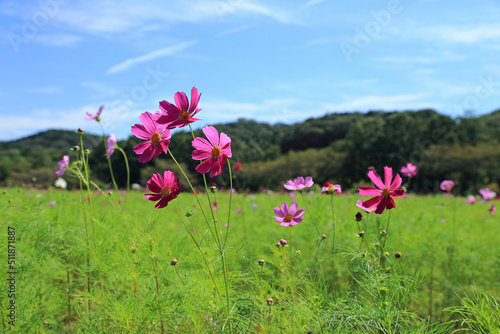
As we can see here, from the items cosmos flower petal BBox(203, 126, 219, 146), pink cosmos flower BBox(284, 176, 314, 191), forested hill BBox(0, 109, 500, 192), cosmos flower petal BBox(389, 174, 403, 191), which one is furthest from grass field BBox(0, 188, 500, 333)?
forested hill BBox(0, 109, 500, 192)

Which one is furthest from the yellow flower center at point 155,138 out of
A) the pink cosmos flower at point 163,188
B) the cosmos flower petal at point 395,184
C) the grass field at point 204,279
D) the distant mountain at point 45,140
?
the distant mountain at point 45,140

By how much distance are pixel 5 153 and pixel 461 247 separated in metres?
39.8

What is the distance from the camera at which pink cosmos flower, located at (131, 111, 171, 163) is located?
122cm

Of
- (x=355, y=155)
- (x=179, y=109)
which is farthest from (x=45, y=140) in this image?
(x=179, y=109)

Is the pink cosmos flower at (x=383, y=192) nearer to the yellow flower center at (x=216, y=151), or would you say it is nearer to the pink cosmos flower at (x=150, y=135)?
the yellow flower center at (x=216, y=151)

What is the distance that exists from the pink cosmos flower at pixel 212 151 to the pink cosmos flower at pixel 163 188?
0.14 meters

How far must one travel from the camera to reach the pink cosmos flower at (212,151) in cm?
112

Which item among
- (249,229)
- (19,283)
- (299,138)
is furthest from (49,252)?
(299,138)

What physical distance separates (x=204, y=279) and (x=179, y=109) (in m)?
0.86

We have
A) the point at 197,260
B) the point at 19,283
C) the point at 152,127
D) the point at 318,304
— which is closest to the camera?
the point at 152,127

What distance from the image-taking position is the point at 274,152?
28.8 m

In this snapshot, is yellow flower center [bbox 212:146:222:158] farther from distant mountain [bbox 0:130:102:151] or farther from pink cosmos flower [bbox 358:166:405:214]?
distant mountain [bbox 0:130:102:151]

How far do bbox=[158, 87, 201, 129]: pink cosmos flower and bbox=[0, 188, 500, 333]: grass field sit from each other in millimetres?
313

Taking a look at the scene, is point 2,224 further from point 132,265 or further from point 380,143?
point 380,143
